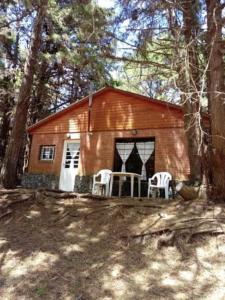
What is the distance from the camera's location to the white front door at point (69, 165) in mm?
13414

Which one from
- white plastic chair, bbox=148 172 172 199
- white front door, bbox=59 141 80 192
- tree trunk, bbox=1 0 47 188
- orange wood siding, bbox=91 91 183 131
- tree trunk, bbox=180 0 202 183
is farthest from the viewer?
white front door, bbox=59 141 80 192

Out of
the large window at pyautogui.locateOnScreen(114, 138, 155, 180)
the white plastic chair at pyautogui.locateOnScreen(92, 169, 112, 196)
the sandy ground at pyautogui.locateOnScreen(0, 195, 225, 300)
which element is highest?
the large window at pyautogui.locateOnScreen(114, 138, 155, 180)

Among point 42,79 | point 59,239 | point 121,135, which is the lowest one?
point 59,239

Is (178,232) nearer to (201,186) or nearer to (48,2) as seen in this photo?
(201,186)

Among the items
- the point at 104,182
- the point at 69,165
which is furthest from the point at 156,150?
the point at 69,165

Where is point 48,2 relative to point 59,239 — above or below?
above

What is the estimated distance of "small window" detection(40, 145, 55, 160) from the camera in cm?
1418

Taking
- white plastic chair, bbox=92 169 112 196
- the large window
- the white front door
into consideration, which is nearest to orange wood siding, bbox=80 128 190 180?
the large window

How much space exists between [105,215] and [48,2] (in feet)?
21.8

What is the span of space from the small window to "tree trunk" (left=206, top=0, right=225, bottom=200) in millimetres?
8861

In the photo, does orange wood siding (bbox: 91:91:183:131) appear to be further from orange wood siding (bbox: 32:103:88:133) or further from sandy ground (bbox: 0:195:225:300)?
sandy ground (bbox: 0:195:225:300)

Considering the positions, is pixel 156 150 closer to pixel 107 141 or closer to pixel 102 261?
pixel 107 141

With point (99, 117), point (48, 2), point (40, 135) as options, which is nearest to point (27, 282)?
point (48, 2)

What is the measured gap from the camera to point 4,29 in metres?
11.8
